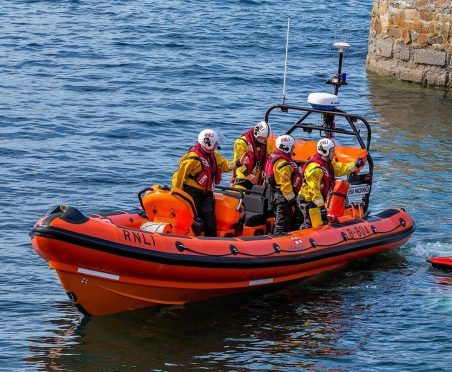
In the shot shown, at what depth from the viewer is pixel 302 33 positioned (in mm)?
27609

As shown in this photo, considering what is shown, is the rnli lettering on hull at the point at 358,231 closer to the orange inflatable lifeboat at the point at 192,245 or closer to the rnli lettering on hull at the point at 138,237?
the orange inflatable lifeboat at the point at 192,245

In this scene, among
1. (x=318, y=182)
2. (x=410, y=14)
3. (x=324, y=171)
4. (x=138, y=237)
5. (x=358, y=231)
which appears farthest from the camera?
(x=410, y=14)

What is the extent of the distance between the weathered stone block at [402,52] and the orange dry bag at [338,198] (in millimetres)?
8587

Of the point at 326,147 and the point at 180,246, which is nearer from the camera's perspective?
the point at 180,246

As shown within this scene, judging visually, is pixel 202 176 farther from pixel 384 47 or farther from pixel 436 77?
Answer: pixel 384 47

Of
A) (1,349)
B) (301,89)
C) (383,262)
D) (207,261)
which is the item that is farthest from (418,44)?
(1,349)

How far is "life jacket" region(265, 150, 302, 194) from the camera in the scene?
11953 mm

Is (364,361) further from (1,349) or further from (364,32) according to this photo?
(364,32)

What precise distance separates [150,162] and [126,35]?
10.2 metres

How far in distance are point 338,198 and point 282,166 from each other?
3.54 feet

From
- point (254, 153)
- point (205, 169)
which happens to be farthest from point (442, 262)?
point (205, 169)

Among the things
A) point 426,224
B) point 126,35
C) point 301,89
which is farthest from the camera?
point 126,35

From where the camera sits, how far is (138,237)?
10.6 m

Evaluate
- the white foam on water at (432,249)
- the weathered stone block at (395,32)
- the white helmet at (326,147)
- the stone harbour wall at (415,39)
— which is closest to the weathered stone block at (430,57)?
the stone harbour wall at (415,39)
